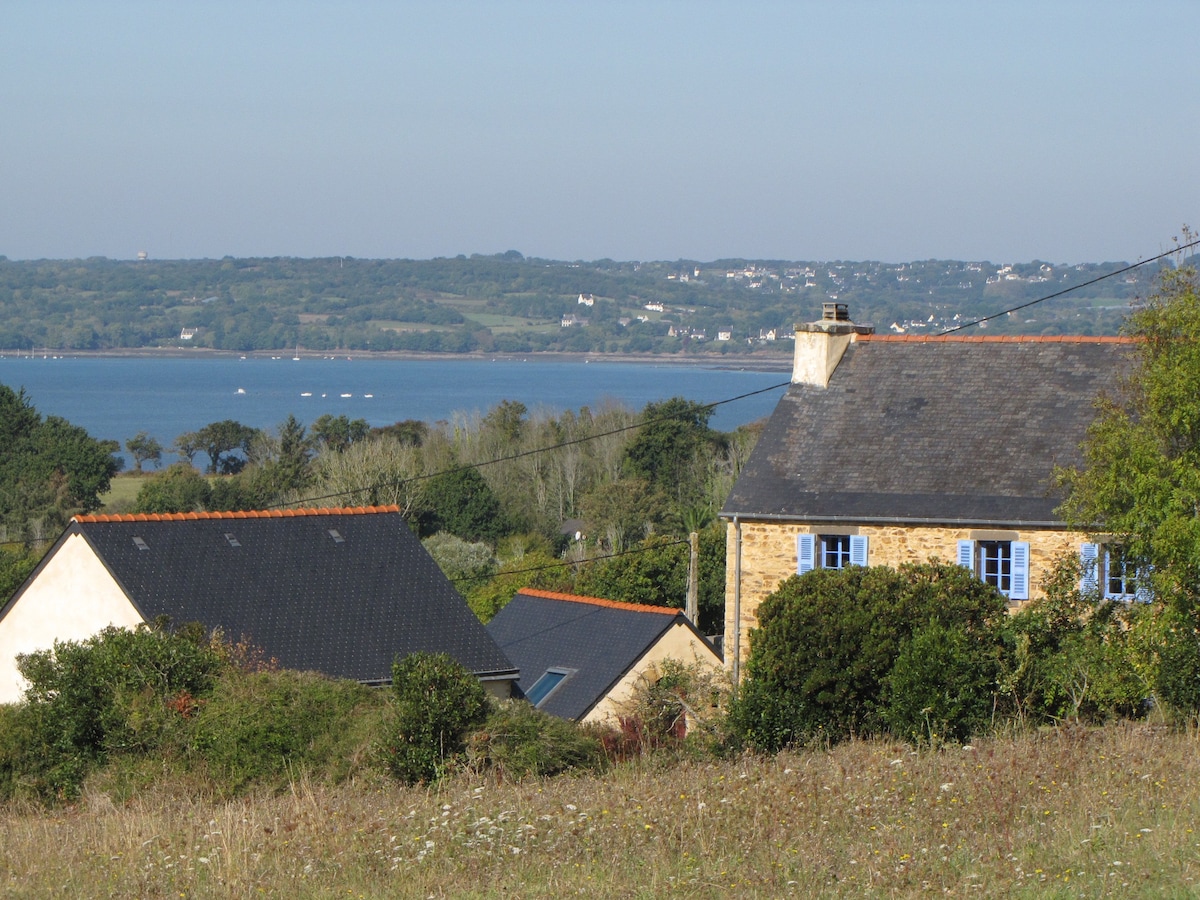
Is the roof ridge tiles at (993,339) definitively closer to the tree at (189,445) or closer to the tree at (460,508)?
the tree at (460,508)

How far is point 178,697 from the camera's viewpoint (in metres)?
15.2

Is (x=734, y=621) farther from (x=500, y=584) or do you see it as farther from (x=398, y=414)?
(x=398, y=414)

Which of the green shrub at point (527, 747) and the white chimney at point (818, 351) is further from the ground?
the white chimney at point (818, 351)

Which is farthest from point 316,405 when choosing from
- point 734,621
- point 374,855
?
point 374,855

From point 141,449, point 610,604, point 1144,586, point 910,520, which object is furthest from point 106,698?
point 141,449

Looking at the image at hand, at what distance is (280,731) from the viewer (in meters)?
14.5

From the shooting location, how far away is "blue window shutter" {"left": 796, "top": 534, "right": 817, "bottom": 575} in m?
21.0

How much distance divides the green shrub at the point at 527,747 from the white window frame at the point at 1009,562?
7802mm

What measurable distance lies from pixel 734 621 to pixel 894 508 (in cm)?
294

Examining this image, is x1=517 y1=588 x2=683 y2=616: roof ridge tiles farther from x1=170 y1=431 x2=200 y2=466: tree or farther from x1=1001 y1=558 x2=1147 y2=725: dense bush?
x1=170 y1=431 x2=200 y2=466: tree

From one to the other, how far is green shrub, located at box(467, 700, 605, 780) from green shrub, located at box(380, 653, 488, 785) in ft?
0.73

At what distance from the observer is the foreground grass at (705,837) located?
7.23 meters

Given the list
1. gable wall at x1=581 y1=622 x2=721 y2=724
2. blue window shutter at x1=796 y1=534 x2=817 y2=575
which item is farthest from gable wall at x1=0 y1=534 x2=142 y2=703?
blue window shutter at x1=796 y1=534 x2=817 y2=575

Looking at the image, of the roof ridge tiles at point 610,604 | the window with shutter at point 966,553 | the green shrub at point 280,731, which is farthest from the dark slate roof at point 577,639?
the green shrub at point 280,731
